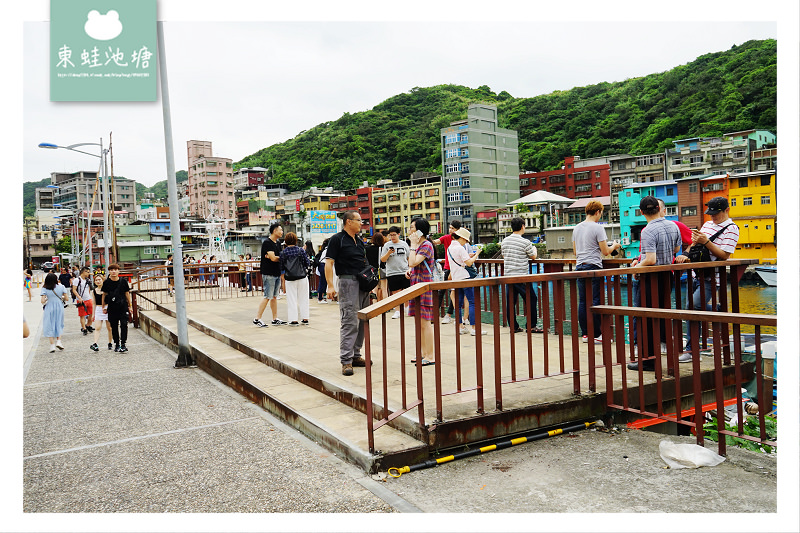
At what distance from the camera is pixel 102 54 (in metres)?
4.56

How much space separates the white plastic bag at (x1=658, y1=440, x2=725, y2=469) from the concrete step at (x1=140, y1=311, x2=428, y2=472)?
67.1 inches

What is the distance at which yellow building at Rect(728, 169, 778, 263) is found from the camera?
50.4m

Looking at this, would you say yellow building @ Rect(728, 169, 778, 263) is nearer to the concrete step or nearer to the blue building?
the blue building

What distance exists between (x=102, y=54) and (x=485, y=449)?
4374 millimetres

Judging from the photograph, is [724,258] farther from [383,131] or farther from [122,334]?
[383,131]

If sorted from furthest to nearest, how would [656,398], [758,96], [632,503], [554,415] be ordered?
[758,96]
[656,398]
[554,415]
[632,503]

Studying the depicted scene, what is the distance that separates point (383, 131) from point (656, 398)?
341ft

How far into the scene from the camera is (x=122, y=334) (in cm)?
1118

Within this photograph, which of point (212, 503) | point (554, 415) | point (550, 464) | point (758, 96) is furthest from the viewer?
point (758, 96)

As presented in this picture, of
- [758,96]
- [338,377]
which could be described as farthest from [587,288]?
[758,96]

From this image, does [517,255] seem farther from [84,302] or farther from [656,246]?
[84,302]

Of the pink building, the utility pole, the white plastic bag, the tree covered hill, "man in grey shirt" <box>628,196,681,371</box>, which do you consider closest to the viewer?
the white plastic bag

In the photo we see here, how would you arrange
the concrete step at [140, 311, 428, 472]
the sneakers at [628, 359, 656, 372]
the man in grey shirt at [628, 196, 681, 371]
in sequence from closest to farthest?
the concrete step at [140, 311, 428, 472], the sneakers at [628, 359, 656, 372], the man in grey shirt at [628, 196, 681, 371]

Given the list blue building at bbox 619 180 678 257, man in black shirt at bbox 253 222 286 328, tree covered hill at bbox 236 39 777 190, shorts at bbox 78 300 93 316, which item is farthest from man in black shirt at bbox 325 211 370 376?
blue building at bbox 619 180 678 257
